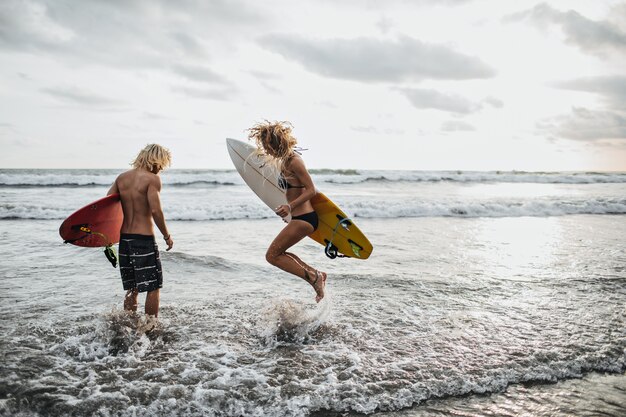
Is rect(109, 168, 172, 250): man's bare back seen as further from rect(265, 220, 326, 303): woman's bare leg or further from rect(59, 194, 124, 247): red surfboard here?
rect(265, 220, 326, 303): woman's bare leg

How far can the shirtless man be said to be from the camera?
4.28 m

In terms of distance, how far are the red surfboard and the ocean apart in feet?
2.93

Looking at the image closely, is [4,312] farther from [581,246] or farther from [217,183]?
[217,183]

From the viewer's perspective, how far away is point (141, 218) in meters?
4.31

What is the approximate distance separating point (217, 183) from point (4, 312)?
80.6 ft

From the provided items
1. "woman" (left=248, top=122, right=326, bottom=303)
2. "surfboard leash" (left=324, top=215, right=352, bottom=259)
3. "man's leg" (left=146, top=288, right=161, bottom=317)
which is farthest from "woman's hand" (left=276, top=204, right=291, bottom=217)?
"man's leg" (left=146, top=288, right=161, bottom=317)

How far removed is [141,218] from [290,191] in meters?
1.63

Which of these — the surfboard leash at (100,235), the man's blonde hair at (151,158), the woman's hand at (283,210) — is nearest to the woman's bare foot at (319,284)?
the woman's hand at (283,210)

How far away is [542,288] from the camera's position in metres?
6.44

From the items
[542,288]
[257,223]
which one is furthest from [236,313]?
[257,223]

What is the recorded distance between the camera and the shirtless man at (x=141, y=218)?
169 inches

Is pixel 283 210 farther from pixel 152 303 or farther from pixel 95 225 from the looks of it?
pixel 95 225

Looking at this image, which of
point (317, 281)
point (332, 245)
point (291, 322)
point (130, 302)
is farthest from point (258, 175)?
point (130, 302)

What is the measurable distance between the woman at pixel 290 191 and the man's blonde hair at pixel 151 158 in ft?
3.19
